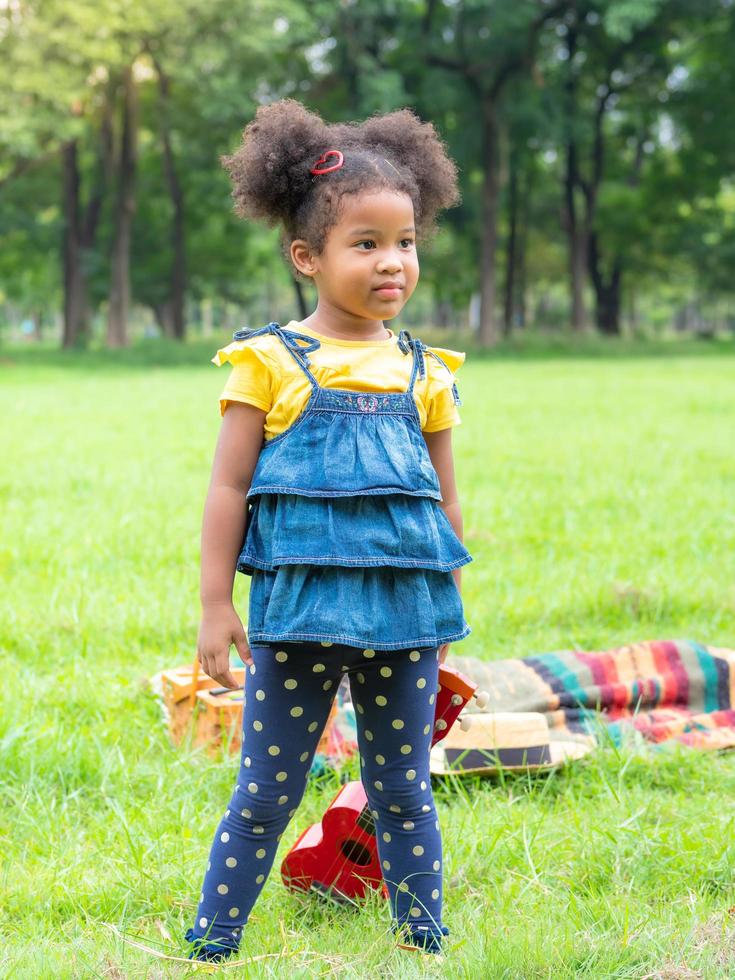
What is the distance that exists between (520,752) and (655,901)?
2.57 ft

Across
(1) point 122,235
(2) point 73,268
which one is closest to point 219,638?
(1) point 122,235

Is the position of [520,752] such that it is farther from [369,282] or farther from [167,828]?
[369,282]

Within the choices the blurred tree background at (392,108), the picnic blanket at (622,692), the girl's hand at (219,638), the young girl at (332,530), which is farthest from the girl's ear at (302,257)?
the blurred tree background at (392,108)

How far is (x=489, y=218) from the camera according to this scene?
1161 inches

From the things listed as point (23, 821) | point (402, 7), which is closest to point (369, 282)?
point (23, 821)

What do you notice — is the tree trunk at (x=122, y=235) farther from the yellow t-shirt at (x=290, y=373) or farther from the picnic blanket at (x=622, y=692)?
the yellow t-shirt at (x=290, y=373)

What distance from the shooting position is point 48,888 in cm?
265

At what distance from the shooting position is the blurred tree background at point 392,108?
2502cm

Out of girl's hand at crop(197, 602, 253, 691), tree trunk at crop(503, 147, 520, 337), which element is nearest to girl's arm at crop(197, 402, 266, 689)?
girl's hand at crop(197, 602, 253, 691)

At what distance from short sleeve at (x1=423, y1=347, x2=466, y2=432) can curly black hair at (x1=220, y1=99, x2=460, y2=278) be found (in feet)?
1.12

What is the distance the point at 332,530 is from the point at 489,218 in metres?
28.4

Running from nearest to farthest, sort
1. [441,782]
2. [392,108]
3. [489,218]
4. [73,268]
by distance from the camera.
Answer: [441,782] → [392,108] → [489,218] → [73,268]

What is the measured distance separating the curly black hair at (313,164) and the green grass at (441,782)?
147 cm

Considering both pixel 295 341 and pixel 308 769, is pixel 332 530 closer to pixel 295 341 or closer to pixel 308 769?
pixel 295 341
